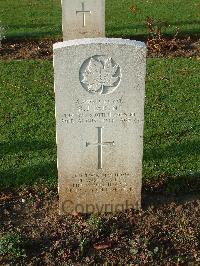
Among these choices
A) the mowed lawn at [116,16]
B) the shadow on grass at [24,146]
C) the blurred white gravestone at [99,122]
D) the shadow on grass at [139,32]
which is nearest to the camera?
the blurred white gravestone at [99,122]

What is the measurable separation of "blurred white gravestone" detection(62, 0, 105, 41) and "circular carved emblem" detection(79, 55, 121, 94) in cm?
567

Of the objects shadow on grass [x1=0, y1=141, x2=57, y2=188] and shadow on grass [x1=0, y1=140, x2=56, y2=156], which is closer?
shadow on grass [x1=0, y1=141, x2=57, y2=188]

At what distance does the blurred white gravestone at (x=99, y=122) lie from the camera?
171 inches

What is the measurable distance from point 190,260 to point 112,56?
1.95 meters

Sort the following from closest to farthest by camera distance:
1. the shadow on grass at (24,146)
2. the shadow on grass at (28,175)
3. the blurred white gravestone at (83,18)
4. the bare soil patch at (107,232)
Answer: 1. the bare soil patch at (107,232)
2. the shadow on grass at (28,175)
3. the shadow on grass at (24,146)
4. the blurred white gravestone at (83,18)

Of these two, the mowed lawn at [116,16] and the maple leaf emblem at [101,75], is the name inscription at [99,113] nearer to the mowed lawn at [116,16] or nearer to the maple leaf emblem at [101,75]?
the maple leaf emblem at [101,75]

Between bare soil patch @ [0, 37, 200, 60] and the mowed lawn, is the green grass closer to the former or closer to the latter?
bare soil patch @ [0, 37, 200, 60]

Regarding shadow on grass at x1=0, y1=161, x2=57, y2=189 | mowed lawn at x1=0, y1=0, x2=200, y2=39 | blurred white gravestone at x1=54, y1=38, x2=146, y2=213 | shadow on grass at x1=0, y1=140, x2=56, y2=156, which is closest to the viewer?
blurred white gravestone at x1=54, y1=38, x2=146, y2=213

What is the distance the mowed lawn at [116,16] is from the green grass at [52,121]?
84.9 inches

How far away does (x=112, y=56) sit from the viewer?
434cm

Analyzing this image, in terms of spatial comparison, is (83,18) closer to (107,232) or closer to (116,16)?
(116,16)

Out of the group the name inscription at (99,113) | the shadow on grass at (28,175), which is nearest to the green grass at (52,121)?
the shadow on grass at (28,175)

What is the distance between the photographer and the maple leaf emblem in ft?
14.3

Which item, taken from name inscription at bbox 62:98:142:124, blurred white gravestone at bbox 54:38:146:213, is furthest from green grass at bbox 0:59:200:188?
name inscription at bbox 62:98:142:124
